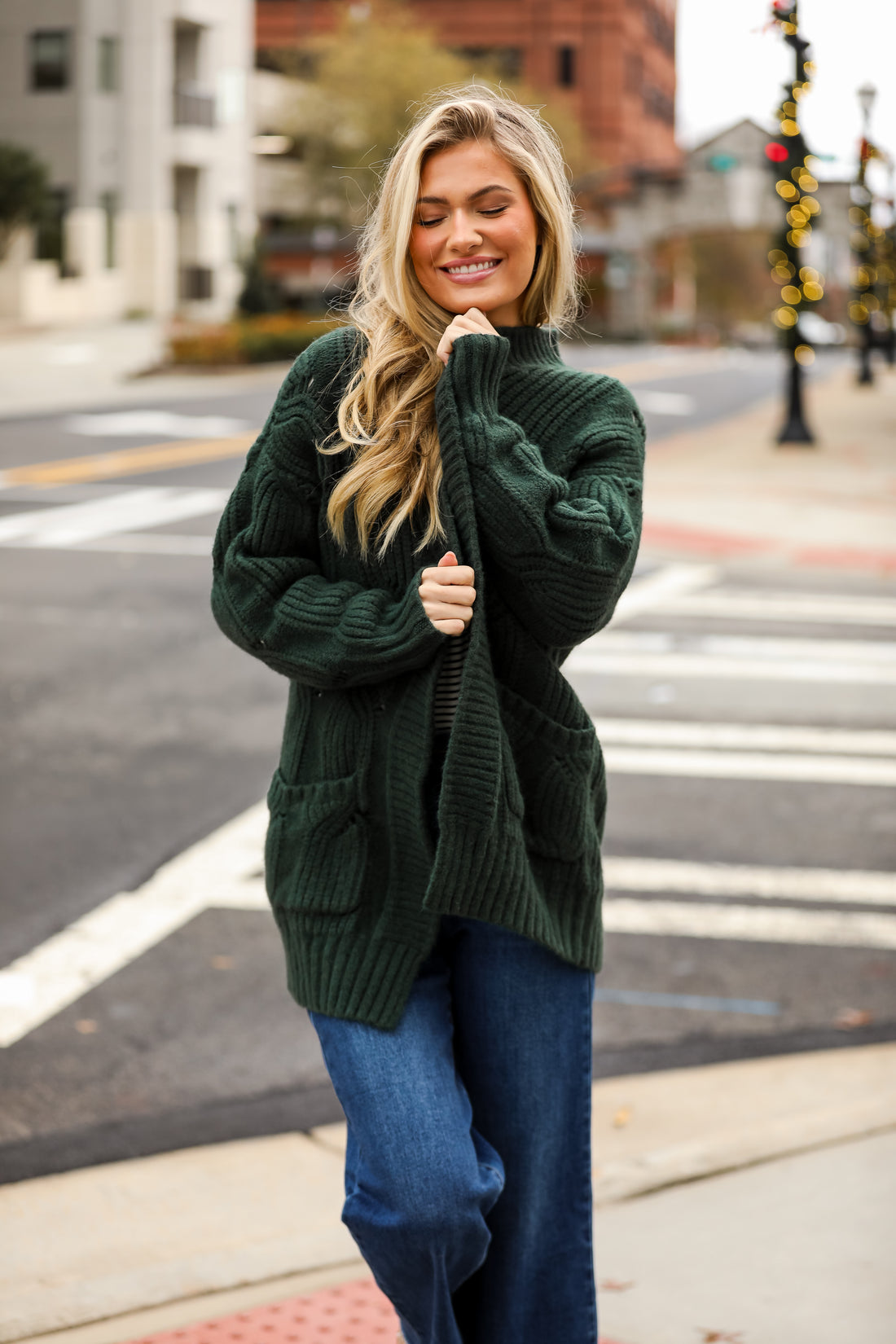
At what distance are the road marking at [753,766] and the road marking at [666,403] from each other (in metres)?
23.7

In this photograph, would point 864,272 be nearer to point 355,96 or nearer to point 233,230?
point 233,230

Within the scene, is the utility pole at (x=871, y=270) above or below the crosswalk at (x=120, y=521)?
above

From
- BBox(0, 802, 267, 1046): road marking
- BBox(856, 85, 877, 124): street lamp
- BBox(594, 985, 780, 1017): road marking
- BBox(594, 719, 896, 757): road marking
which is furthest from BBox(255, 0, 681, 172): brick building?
BBox(594, 985, 780, 1017): road marking

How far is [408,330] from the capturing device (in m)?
2.67

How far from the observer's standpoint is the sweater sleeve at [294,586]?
8.29 ft

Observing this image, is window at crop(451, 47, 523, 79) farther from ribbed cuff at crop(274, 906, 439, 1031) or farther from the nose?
ribbed cuff at crop(274, 906, 439, 1031)

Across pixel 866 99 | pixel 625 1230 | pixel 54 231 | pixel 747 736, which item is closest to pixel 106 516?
pixel 747 736

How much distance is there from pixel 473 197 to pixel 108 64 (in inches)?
2089

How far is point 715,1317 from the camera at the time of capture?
3.30 meters

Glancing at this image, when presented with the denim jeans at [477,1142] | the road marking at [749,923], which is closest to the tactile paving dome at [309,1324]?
the denim jeans at [477,1142]

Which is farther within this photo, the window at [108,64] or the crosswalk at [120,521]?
the window at [108,64]

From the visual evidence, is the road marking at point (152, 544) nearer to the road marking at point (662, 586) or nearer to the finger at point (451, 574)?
the road marking at point (662, 586)

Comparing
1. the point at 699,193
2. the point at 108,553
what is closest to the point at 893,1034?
the point at 108,553

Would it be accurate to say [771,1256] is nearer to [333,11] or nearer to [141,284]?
[141,284]
